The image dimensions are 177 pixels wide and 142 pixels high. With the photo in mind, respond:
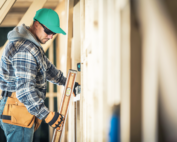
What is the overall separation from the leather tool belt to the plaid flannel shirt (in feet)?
0.26

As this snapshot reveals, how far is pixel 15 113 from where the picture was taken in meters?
1.06

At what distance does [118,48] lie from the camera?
1.30 feet

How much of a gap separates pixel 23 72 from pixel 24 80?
6 cm

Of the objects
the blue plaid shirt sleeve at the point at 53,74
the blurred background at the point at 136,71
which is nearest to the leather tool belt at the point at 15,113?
the blue plaid shirt sleeve at the point at 53,74

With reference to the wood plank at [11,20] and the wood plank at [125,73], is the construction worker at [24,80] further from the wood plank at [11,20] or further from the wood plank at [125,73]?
the wood plank at [11,20]

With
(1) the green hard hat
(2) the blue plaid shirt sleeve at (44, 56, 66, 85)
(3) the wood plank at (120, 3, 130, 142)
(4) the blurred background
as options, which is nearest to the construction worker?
(1) the green hard hat

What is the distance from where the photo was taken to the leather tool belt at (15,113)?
1058 mm

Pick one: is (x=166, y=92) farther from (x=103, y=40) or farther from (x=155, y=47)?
(x=103, y=40)

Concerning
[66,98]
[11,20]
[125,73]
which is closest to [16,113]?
[66,98]

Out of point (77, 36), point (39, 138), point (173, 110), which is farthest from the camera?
point (39, 138)

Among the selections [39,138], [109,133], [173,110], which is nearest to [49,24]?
[109,133]

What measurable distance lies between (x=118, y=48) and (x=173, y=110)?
0.21m

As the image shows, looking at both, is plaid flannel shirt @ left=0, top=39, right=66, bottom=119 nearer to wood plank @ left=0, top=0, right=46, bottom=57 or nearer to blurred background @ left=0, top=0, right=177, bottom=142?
blurred background @ left=0, top=0, right=177, bottom=142

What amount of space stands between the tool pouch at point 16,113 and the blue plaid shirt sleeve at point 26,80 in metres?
0.08
